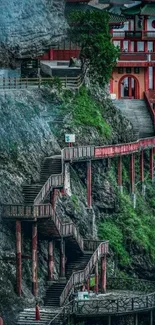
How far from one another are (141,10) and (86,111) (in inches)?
1026

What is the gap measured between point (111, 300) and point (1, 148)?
1051 centimetres

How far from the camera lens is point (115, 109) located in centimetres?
16800

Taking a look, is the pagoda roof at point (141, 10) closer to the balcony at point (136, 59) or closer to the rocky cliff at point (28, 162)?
the balcony at point (136, 59)

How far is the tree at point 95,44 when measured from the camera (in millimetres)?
168125

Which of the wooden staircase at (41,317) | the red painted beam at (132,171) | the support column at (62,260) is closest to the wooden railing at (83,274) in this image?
the support column at (62,260)

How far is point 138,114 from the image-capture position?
583ft

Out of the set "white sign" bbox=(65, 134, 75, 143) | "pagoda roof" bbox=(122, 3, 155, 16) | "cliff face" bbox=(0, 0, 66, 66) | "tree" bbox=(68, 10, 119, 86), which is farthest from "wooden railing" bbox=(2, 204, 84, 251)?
"pagoda roof" bbox=(122, 3, 155, 16)

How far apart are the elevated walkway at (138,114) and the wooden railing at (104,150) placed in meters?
3.67

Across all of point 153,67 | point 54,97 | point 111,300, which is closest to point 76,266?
point 111,300

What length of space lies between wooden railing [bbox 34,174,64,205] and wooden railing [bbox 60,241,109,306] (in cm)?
458

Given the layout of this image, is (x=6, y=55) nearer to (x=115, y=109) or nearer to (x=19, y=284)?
(x=115, y=109)

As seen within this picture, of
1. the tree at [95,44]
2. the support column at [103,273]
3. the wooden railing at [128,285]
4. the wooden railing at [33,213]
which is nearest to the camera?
the wooden railing at [33,213]

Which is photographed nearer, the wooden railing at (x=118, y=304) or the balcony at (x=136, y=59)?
the wooden railing at (x=118, y=304)

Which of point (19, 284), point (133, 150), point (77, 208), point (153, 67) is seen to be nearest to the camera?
point (19, 284)
